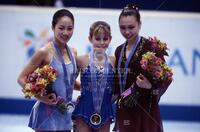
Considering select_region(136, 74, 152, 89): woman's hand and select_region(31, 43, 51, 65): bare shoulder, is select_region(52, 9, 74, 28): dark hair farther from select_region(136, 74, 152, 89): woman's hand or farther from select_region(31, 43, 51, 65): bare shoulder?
select_region(136, 74, 152, 89): woman's hand

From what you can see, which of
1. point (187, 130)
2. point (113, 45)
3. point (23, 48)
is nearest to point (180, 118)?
point (187, 130)

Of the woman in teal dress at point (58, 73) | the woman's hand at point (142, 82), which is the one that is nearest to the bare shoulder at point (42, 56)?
the woman in teal dress at point (58, 73)

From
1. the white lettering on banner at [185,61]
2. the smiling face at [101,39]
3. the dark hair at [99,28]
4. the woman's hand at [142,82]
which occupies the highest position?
the dark hair at [99,28]

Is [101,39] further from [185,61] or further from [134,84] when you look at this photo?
[185,61]

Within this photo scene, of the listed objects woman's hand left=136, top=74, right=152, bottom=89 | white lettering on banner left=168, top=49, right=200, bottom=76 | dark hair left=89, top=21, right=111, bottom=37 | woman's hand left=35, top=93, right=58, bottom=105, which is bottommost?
white lettering on banner left=168, top=49, right=200, bottom=76

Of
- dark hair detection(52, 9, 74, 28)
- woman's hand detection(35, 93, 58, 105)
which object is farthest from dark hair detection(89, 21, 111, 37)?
woman's hand detection(35, 93, 58, 105)

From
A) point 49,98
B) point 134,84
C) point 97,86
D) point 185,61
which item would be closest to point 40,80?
point 49,98

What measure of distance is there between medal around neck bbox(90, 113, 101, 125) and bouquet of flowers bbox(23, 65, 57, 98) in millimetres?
234

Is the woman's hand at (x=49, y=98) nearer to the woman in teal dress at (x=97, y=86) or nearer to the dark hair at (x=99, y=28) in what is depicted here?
the woman in teal dress at (x=97, y=86)

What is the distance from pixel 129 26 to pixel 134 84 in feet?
0.82

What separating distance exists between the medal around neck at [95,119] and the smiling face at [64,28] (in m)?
0.35

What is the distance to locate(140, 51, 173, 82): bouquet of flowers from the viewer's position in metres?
2.04

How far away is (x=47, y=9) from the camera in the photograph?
9.19 feet

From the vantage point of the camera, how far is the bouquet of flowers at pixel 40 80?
209cm
